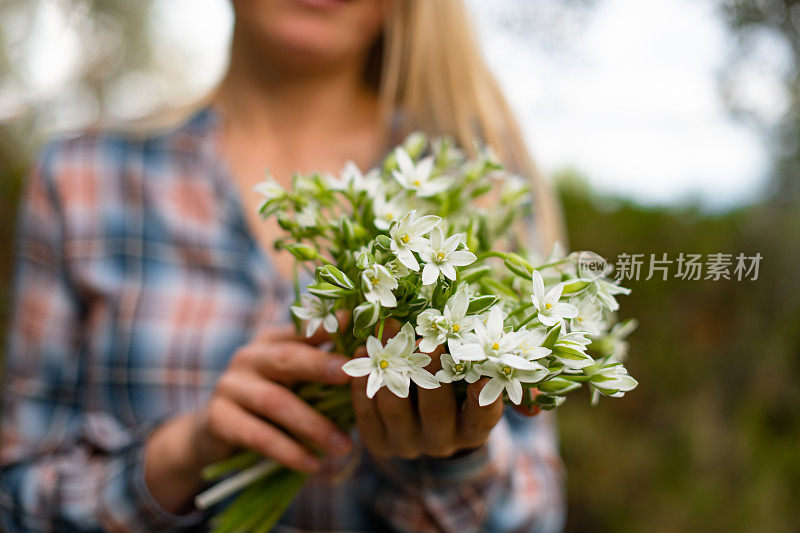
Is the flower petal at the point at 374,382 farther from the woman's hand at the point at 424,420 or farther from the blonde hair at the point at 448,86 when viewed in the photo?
the blonde hair at the point at 448,86

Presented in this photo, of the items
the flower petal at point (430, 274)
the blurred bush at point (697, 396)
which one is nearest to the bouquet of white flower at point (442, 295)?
the flower petal at point (430, 274)

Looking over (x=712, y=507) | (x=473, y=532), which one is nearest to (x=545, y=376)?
(x=473, y=532)

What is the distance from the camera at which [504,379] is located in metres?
0.51

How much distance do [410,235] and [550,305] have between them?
132 millimetres

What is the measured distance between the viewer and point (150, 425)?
1.08m

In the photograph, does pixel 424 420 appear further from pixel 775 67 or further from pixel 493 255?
pixel 775 67

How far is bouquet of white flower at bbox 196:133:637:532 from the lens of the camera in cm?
50

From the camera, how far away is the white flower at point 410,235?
1.66 ft

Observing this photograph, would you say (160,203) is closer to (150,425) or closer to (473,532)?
(150,425)

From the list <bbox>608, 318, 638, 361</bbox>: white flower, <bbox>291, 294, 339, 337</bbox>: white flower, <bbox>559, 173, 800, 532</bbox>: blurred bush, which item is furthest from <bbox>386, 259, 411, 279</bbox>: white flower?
<bbox>559, 173, 800, 532</bbox>: blurred bush

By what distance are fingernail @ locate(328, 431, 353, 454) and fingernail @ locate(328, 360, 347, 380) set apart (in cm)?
12

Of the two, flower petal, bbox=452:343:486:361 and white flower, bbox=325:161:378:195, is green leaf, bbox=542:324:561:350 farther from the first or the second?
white flower, bbox=325:161:378:195

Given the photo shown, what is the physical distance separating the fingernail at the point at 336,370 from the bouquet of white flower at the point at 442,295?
0.02m

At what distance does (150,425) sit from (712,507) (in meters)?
2.35
